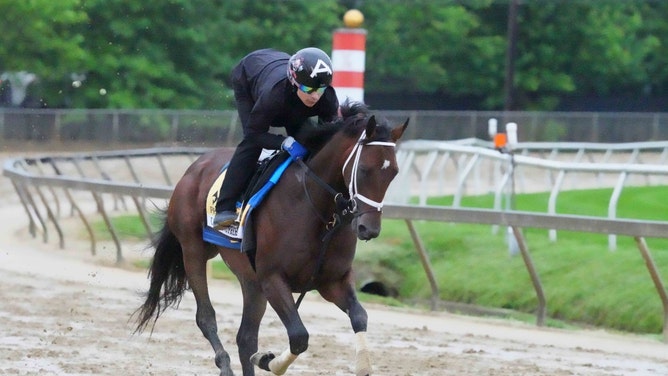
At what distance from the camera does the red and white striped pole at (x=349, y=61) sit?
13781mm

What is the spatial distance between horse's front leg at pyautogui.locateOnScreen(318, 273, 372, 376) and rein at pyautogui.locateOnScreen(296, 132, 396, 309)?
0.12m

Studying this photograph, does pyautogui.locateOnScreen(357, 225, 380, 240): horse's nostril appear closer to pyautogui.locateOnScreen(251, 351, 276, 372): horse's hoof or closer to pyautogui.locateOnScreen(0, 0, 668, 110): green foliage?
pyautogui.locateOnScreen(251, 351, 276, 372): horse's hoof

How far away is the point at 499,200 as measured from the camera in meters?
12.1

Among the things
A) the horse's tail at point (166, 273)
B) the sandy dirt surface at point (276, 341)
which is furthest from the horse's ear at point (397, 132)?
the horse's tail at point (166, 273)

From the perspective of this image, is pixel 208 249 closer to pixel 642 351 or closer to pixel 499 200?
pixel 642 351

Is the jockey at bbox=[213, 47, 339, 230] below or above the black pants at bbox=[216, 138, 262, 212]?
above

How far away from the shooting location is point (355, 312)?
638 centimetres

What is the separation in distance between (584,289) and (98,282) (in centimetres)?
417

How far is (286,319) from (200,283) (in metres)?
1.32

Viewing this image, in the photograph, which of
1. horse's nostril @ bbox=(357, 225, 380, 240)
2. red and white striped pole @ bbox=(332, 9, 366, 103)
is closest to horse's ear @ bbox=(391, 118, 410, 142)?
horse's nostril @ bbox=(357, 225, 380, 240)

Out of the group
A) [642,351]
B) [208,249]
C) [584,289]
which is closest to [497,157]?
[584,289]

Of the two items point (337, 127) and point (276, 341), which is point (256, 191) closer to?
A: point (337, 127)

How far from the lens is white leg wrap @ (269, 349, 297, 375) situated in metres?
6.47

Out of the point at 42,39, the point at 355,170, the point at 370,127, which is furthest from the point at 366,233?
the point at 42,39
